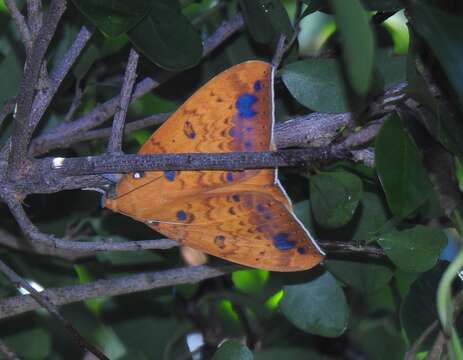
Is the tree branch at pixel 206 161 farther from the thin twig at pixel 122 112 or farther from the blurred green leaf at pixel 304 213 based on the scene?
the blurred green leaf at pixel 304 213

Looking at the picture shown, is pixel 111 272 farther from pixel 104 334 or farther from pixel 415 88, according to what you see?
pixel 415 88

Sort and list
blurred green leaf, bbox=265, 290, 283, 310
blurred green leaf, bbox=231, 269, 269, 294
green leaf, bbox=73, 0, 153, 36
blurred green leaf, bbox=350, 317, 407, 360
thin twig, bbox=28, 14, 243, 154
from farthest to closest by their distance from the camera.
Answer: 1. blurred green leaf, bbox=231, 269, 269, 294
2. blurred green leaf, bbox=265, 290, 283, 310
3. blurred green leaf, bbox=350, 317, 407, 360
4. thin twig, bbox=28, 14, 243, 154
5. green leaf, bbox=73, 0, 153, 36

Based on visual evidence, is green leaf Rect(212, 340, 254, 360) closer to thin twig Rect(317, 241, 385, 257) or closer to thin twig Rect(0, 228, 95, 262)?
thin twig Rect(317, 241, 385, 257)

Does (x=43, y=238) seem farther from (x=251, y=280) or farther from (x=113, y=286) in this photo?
(x=251, y=280)

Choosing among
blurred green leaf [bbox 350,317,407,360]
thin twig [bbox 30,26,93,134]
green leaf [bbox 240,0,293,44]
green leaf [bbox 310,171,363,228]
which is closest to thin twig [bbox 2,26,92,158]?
thin twig [bbox 30,26,93,134]

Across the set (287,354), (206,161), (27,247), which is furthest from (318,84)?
(27,247)
